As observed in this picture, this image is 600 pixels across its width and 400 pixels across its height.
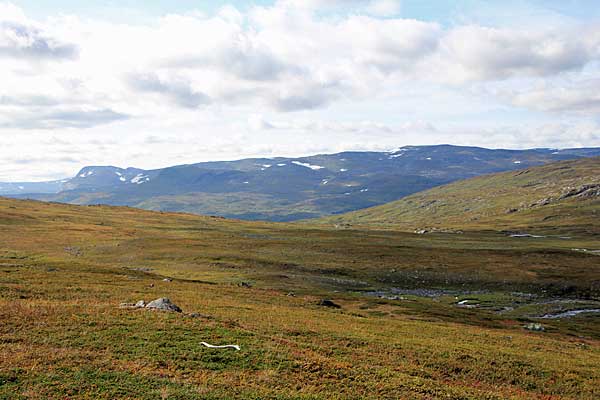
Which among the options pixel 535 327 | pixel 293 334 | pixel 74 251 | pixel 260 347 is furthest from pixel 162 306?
pixel 74 251

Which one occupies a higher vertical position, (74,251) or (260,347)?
(260,347)

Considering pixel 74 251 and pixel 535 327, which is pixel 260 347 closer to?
pixel 535 327

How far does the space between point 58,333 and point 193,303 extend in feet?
65.4

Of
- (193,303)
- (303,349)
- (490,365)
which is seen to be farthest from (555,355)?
(193,303)

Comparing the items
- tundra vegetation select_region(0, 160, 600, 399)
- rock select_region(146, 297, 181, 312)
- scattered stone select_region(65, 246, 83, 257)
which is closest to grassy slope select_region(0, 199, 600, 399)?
tundra vegetation select_region(0, 160, 600, 399)

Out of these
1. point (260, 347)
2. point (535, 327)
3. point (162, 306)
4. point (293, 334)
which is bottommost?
point (535, 327)

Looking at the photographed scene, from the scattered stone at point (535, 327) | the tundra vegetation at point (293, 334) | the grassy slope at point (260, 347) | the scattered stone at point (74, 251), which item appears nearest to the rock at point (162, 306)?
the tundra vegetation at point (293, 334)

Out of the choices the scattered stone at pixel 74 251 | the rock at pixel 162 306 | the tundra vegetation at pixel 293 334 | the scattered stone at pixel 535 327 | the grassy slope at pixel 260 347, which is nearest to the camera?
the grassy slope at pixel 260 347

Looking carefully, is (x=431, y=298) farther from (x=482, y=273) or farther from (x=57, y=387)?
(x=57, y=387)

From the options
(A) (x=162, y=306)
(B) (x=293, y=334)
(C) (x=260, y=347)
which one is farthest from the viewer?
(A) (x=162, y=306)

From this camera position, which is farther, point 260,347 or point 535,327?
point 535,327

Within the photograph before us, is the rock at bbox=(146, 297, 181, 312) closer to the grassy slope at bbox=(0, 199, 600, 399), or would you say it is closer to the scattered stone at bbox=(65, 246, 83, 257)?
the grassy slope at bbox=(0, 199, 600, 399)

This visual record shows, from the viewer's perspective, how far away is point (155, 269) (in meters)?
92.8

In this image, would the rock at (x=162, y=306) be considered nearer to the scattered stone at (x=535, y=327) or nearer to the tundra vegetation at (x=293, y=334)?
the tundra vegetation at (x=293, y=334)
